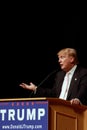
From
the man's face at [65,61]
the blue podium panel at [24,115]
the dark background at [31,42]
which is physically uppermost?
the dark background at [31,42]

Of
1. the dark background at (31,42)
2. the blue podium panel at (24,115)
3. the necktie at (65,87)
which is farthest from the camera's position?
the dark background at (31,42)

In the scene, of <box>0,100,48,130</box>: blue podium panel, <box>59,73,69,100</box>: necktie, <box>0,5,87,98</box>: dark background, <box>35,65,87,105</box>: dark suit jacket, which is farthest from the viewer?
<box>0,5,87,98</box>: dark background

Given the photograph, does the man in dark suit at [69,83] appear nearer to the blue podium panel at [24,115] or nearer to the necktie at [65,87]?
the necktie at [65,87]

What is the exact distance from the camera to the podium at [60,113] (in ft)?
11.6

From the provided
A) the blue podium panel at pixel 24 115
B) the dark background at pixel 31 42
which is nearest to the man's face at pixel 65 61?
the blue podium panel at pixel 24 115

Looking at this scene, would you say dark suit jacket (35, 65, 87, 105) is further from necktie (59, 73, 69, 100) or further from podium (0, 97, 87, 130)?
podium (0, 97, 87, 130)

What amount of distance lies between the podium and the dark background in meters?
2.25

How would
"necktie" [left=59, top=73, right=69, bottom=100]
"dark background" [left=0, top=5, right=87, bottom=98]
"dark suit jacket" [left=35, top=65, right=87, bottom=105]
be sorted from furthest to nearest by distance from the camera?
"dark background" [left=0, top=5, right=87, bottom=98]
"necktie" [left=59, top=73, right=69, bottom=100]
"dark suit jacket" [left=35, top=65, right=87, bottom=105]

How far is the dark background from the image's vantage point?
608cm

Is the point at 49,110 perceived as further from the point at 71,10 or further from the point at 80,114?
the point at 71,10

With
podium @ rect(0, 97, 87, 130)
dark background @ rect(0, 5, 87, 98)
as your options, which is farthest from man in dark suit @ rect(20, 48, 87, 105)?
dark background @ rect(0, 5, 87, 98)

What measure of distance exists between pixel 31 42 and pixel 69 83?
1.96 m

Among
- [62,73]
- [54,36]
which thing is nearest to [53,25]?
[54,36]

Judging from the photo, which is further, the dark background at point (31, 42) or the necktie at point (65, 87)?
the dark background at point (31, 42)
